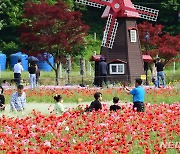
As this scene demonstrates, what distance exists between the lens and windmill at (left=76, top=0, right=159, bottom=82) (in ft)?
112

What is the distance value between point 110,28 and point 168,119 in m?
24.2

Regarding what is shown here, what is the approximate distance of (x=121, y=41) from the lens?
3447 centimetres

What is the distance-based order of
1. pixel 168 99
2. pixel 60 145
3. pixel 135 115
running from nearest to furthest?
pixel 60 145 < pixel 135 115 < pixel 168 99

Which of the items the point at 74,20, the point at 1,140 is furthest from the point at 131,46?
the point at 1,140

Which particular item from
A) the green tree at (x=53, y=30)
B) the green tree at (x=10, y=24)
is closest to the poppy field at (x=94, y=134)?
the green tree at (x=53, y=30)

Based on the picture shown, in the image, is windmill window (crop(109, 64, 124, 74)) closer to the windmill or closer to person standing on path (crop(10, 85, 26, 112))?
the windmill

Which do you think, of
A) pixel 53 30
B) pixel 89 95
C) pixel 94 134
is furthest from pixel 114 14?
pixel 94 134

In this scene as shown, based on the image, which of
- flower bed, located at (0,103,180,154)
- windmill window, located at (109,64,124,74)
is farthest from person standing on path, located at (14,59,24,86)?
flower bed, located at (0,103,180,154)

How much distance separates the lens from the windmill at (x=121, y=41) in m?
34.0

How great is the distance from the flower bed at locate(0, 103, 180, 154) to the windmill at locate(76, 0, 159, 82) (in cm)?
2285

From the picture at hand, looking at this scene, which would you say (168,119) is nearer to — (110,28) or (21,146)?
(21,146)

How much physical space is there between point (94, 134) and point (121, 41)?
1015 inches

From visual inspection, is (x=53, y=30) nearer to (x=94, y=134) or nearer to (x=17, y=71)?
(x=17, y=71)

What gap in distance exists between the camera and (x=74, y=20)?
1345 inches
